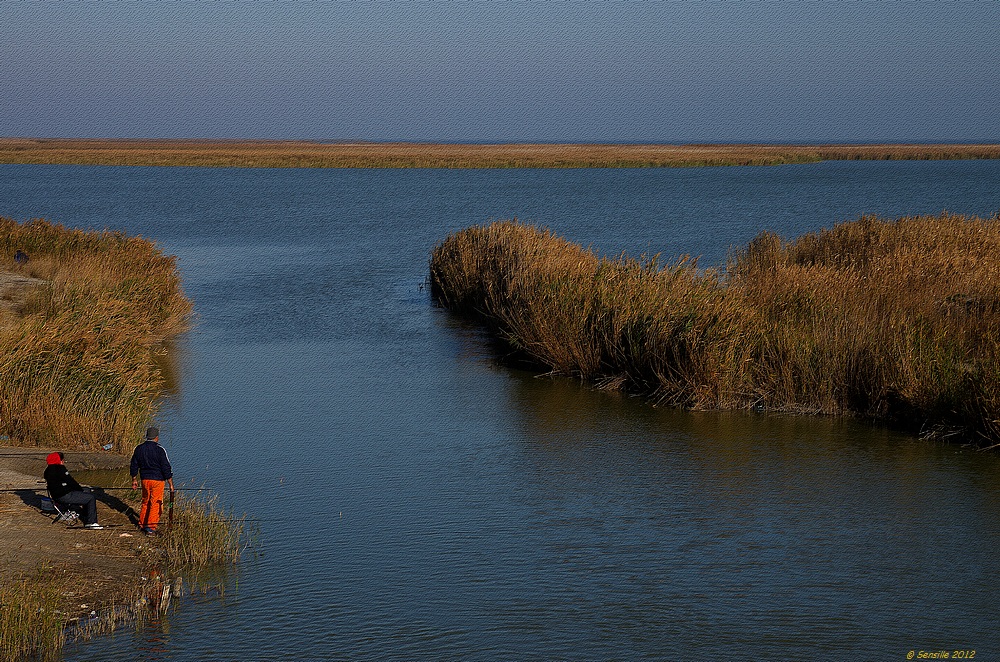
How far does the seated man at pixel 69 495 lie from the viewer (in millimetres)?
11211

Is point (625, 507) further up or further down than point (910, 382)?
further down

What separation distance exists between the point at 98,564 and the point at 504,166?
12186cm

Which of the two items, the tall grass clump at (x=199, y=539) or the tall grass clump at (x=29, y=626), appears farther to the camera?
the tall grass clump at (x=199, y=539)

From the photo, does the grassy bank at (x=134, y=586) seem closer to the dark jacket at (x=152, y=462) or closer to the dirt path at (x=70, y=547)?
the dirt path at (x=70, y=547)

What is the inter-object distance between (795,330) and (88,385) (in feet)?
35.2

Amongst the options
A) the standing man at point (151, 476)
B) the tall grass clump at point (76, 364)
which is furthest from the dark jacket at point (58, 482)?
the tall grass clump at point (76, 364)

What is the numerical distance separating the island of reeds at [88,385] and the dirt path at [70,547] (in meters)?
0.05

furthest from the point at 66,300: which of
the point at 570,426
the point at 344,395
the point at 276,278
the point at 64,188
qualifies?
the point at 64,188

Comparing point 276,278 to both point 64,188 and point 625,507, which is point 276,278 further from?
point 64,188

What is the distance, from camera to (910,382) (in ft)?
53.1

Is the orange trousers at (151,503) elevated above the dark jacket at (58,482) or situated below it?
below

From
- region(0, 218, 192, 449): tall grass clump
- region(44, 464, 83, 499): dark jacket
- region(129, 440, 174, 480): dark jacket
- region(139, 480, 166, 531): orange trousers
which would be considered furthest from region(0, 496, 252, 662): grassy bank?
region(0, 218, 192, 449): tall grass clump

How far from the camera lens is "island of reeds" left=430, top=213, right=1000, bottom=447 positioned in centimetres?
1609

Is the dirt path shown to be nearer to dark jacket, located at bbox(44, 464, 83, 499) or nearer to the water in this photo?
dark jacket, located at bbox(44, 464, 83, 499)
